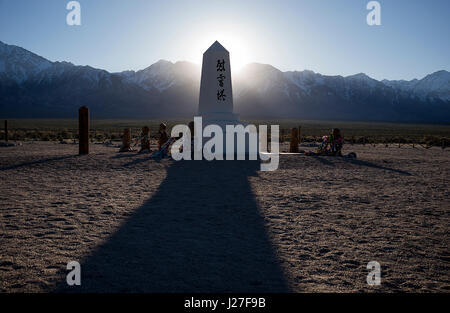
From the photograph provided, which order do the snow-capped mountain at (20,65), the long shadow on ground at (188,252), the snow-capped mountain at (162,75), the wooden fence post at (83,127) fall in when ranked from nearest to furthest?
1. the long shadow on ground at (188,252)
2. the wooden fence post at (83,127)
3. the snow-capped mountain at (162,75)
4. the snow-capped mountain at (20,65)

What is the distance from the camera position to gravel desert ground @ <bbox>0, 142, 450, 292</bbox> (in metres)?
3.19

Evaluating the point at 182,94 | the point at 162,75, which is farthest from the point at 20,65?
the point at 182,94

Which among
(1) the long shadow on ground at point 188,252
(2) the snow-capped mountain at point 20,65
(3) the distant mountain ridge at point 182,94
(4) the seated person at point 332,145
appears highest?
(2) the snow-capped mountain at point 20,65

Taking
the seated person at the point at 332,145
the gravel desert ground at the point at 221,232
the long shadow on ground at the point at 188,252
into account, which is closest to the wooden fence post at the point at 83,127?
the gravel desert ground at the point at 221,232

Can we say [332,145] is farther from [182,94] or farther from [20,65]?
[20,65]

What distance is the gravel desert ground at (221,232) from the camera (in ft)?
10.5

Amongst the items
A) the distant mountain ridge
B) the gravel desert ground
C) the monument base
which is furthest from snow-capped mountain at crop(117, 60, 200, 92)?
the gravel desert ground

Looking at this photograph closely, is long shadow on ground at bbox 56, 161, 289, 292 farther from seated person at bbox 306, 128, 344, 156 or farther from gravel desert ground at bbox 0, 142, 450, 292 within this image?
seated person at bbox 306, 128, 344, 156

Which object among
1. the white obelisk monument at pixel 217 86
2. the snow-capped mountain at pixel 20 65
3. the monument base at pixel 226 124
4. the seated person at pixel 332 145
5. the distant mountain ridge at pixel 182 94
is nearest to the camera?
the monument base at pixel 226 124

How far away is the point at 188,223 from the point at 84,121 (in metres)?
8.94

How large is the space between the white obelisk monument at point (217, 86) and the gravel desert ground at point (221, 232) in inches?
204

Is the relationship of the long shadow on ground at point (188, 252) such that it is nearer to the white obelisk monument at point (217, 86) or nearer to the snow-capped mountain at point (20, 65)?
the white obelisk monument at point (217, 86)

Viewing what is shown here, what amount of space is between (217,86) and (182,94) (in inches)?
5058

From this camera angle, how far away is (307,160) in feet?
41.0
